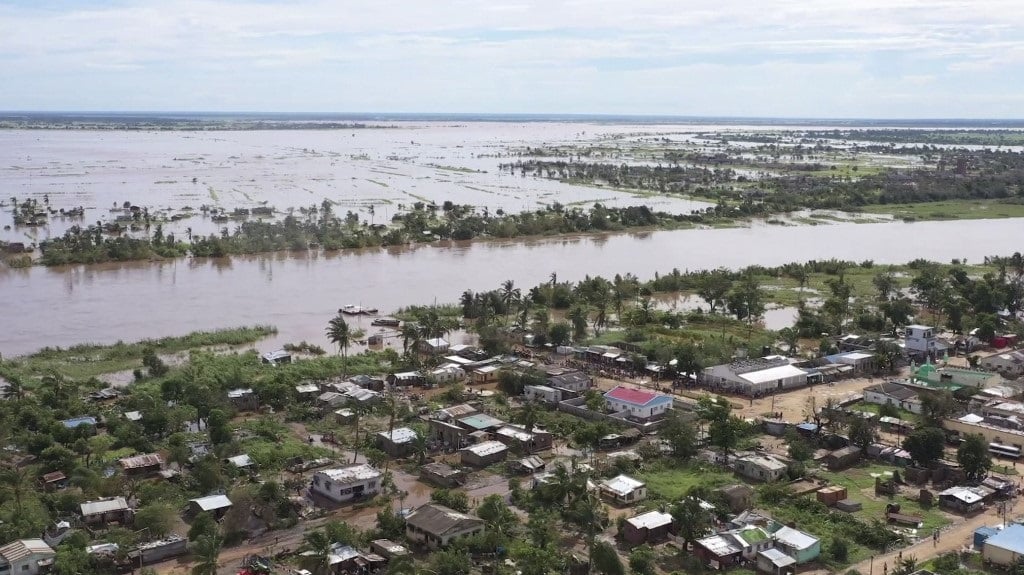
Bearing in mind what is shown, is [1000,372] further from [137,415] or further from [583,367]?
[137,415]

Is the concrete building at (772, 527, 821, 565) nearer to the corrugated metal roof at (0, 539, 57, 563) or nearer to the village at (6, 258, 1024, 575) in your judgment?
the village at (6, 258, 1024, 575)

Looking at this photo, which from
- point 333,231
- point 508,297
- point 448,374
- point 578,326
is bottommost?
point 448,374

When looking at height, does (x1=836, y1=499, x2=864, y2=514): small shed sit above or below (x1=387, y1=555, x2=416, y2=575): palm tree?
below

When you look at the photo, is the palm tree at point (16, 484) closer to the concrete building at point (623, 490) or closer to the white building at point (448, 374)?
the concrete building at point (623, 490)

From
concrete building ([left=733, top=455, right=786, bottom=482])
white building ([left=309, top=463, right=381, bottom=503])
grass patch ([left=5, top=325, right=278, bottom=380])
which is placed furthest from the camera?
grass patch ([left=5, top=325, right=278, bottom=380])

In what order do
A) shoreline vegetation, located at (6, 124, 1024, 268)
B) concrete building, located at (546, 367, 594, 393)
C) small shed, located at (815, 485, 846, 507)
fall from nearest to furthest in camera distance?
small shed, located at (815, 485, 846, 507), concrete building, located at (546, 367, 594, 393), shoreline vegetation, located at (6, 124, 1024, 268)

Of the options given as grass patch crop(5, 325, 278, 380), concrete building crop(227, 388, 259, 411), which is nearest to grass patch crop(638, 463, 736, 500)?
concrete building crop(227, 388, 259, 411)

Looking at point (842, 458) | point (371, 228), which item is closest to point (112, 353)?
point (842, 458)

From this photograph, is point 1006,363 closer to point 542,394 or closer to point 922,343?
point 922,343
